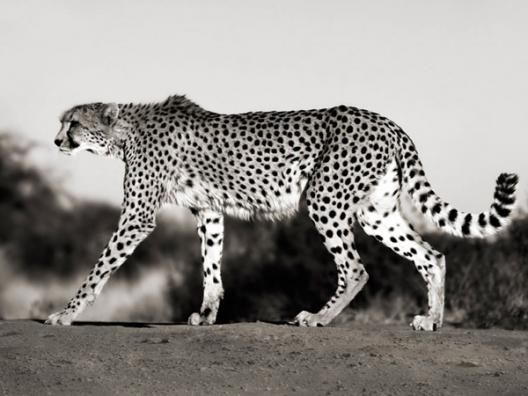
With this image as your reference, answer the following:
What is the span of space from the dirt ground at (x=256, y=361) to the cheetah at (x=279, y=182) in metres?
0.54

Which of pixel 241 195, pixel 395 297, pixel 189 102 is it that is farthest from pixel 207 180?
pixel 395 297

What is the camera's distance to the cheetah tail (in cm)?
771

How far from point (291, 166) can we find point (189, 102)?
1.27 meters

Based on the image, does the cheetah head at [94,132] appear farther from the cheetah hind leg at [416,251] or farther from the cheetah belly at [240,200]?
the cheetah hind leg at [416,251]

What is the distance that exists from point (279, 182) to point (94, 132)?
67.2 inches

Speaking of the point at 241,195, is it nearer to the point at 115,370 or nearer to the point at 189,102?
the point at 189,102

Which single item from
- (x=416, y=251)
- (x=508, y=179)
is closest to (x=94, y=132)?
(x=416, y=251)

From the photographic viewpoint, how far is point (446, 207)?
26.0ft

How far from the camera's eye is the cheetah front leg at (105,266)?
777 cm

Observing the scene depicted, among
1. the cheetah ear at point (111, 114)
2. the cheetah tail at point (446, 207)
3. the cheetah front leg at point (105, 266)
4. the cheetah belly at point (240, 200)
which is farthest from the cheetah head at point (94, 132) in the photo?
the cheetah tail at point (446, 207)

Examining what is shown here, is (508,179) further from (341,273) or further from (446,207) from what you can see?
(341,273)

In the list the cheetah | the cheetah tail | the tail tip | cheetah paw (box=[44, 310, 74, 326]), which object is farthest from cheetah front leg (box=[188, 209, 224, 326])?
the tail tip

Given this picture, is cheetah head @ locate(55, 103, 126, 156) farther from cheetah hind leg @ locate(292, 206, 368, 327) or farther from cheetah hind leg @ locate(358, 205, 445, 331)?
cheetah hind leg @ locate(358, 205, 445, 331)

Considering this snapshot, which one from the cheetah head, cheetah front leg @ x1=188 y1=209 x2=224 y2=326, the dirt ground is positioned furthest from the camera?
the cheetah head
